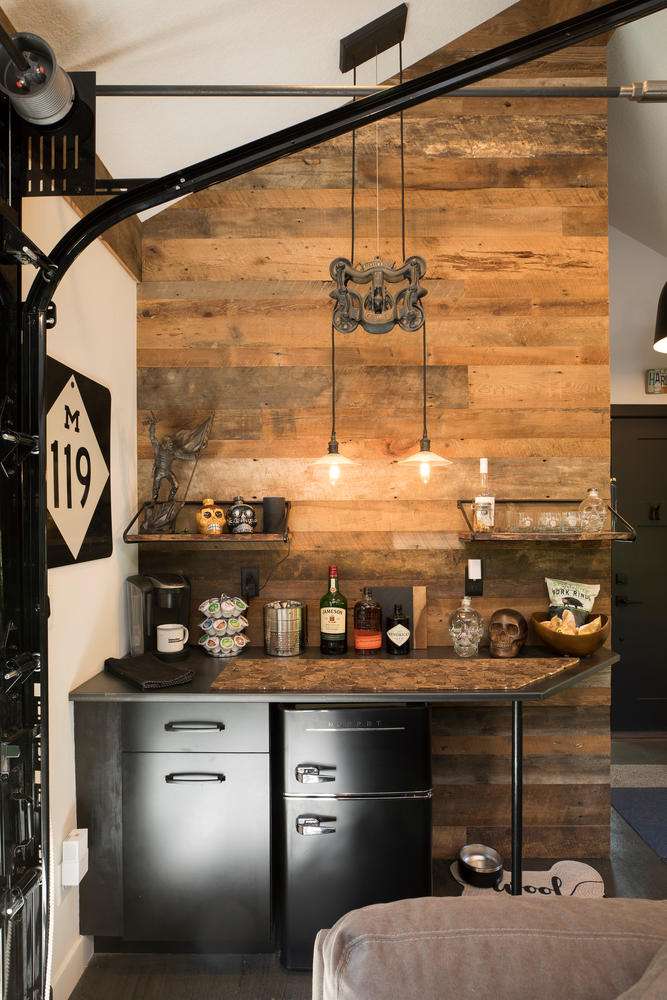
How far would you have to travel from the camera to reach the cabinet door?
1.96m

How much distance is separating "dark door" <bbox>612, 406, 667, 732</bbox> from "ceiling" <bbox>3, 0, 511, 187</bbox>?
256 centimetres

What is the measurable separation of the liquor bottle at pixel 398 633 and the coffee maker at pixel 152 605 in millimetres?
Result: 813

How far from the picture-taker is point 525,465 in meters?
2.71

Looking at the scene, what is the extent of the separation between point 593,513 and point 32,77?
2289mm

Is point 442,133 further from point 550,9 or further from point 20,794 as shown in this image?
point 20,794

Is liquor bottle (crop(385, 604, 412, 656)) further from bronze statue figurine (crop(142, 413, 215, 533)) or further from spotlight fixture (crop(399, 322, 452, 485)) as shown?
bronze statue figurine (crop(142, 413, 215, 533))

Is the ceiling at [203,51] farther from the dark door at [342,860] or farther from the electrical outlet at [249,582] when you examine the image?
the dark door at [342,860]

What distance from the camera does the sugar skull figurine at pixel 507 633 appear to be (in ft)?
8.04

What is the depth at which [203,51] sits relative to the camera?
1919 mm

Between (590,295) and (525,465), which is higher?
(590,295)

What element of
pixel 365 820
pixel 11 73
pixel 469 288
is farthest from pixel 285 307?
pixel 365 820

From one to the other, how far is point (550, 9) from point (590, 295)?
4.07 ft

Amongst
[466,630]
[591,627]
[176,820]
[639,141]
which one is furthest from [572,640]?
[639,141]

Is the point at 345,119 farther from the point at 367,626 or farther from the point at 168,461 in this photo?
the point at 367,626
